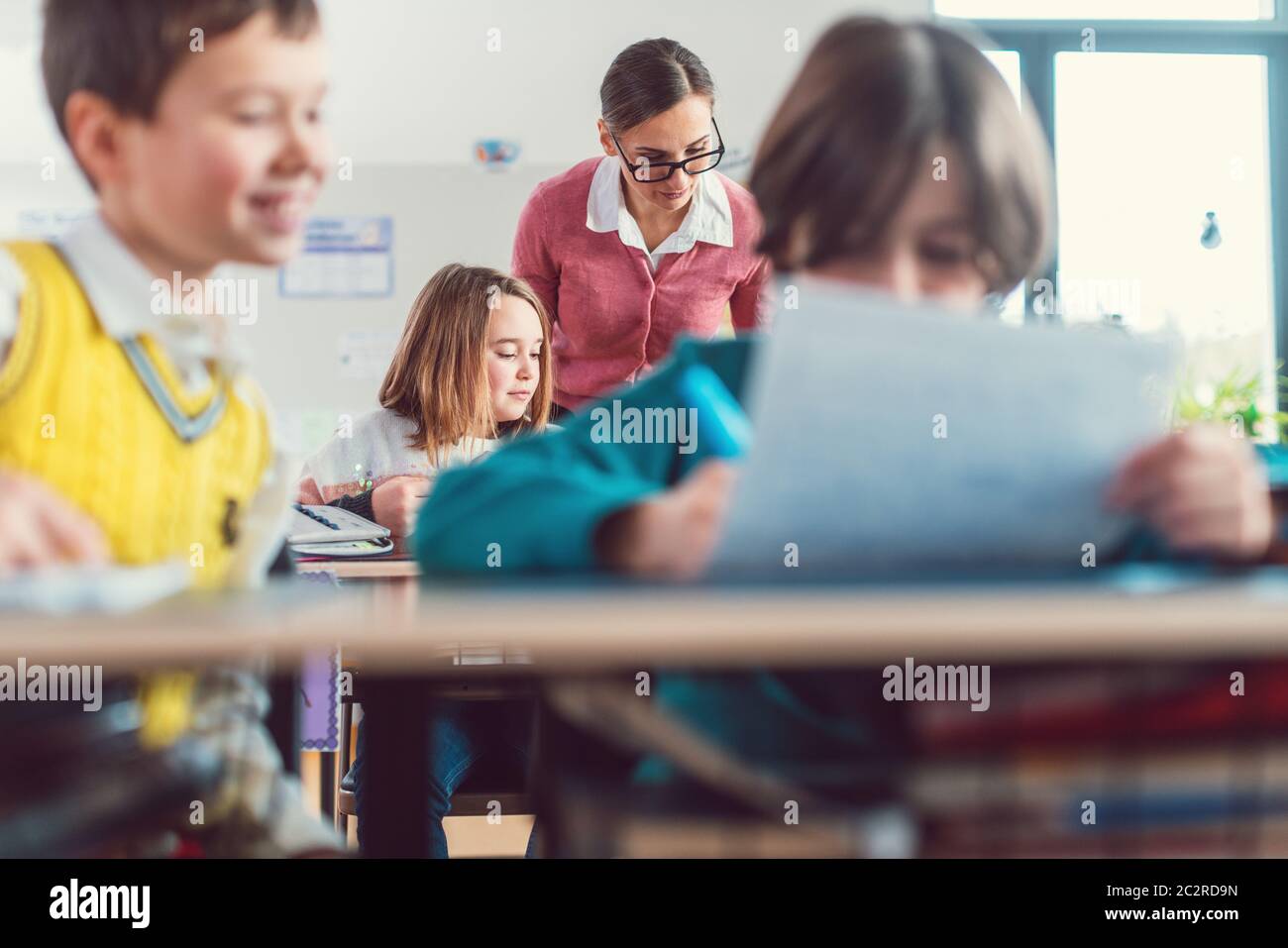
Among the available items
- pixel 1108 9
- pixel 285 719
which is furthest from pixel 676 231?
pixel 1108 9

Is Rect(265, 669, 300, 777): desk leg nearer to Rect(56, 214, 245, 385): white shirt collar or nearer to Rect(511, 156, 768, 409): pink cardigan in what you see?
Rect(56, 214, 245, 385): white shirt collar

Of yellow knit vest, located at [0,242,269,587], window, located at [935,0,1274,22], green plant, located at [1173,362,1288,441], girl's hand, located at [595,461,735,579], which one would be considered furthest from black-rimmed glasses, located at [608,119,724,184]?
window, located at [935,0,1274,22]

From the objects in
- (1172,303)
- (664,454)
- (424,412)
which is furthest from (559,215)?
(1172,303)

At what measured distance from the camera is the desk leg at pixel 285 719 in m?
0.95

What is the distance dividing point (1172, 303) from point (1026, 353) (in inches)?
185

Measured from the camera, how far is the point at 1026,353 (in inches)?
21.4

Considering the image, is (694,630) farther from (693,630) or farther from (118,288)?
(118,288)

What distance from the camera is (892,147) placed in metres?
0.85

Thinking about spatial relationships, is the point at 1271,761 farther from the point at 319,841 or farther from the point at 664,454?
the point at 319,841

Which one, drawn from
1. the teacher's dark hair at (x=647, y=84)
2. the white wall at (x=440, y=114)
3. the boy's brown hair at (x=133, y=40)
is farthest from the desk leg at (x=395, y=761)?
the white wall at (x=440, y=114)

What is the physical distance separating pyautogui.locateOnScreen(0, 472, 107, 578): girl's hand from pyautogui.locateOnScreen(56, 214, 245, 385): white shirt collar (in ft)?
0.86

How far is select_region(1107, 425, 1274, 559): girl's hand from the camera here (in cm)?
62

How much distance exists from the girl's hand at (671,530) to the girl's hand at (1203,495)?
0.21m

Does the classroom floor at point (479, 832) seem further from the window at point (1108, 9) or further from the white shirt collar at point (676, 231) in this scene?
the window at point (1108, 9)
